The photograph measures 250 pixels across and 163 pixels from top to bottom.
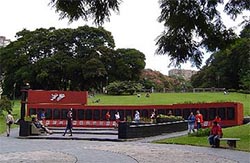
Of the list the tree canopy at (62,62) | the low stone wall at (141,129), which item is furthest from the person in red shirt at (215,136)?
the tree canopy at (62,62)

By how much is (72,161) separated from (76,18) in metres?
8.29

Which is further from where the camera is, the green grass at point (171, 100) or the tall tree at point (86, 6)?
the green grass at point (171, 100)

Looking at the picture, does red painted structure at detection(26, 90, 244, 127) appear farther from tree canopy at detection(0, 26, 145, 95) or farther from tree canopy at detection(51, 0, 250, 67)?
tree canopy at detection(51, 0, 250, 67)

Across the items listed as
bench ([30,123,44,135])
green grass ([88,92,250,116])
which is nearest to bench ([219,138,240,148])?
bench ([30,123,44,135])

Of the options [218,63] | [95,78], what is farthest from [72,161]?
[218,63]

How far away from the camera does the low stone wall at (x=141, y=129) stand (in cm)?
2258

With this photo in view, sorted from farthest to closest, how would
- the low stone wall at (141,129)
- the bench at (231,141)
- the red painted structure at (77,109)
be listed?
1. the red painted structure at (77,109)
2. the low stone wall at (141,129)
3. the bench at (231,141)

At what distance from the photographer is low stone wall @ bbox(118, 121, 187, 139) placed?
22.6 m

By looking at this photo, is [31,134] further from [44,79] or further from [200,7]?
[44,79]

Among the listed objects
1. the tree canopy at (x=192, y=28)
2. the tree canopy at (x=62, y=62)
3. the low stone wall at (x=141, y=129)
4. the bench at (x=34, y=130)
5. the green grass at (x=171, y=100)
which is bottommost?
the bench at (x=34, y=130)

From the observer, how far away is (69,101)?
38.5 meters

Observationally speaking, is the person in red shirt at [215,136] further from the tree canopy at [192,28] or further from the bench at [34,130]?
the bench at [34,130]

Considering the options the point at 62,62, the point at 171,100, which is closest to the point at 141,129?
the point at 171,100

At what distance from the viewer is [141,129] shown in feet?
76.4
